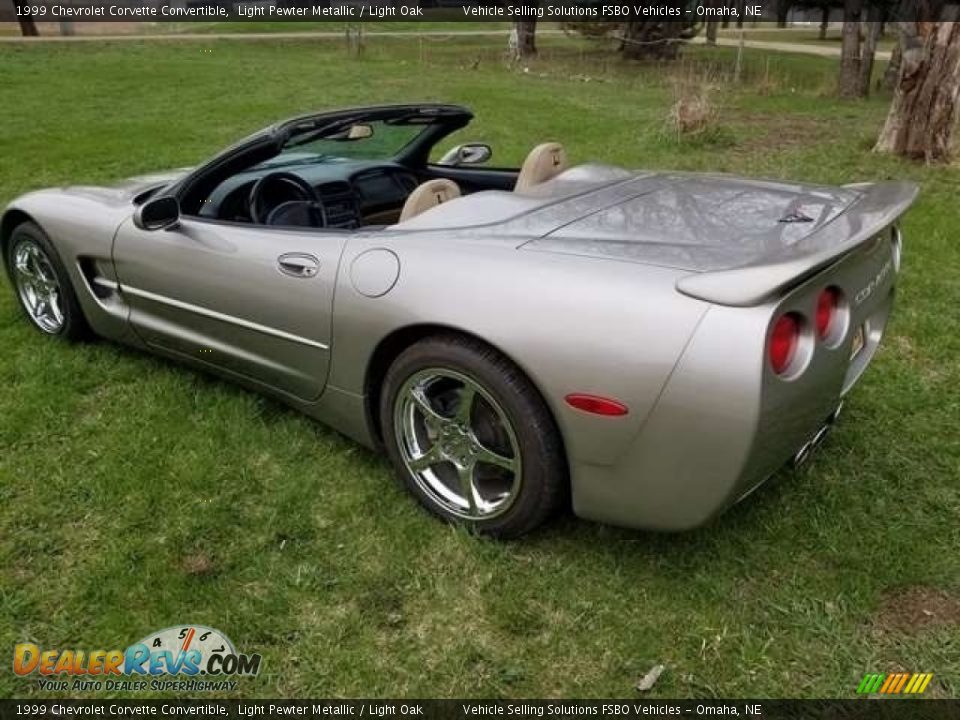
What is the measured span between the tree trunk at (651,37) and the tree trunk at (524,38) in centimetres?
257

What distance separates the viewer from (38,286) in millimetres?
3883

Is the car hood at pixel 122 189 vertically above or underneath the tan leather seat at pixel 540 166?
underneath

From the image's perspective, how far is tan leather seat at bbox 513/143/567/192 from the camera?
3.08 m

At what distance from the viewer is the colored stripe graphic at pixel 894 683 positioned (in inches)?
76.9

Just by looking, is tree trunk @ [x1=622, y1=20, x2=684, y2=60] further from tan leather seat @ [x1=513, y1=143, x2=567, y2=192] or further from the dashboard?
tan leather seat @ [x1=513, y1=143, x2=567, y2=192]

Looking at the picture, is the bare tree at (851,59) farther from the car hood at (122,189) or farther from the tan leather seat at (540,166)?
the car hood at (122,189)

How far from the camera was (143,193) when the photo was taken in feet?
11.3

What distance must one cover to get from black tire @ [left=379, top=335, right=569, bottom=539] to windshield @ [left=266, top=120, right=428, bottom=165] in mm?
1154

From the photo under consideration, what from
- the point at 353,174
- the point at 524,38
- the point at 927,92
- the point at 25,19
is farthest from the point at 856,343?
the point at 25,19

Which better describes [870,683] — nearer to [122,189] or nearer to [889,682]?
[889,682]

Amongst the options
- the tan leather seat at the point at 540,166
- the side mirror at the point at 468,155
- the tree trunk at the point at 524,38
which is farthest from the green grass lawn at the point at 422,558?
the tree trunk at the point at 524,38

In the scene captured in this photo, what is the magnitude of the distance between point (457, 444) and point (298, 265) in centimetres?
79

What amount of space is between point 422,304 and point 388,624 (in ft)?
2.97

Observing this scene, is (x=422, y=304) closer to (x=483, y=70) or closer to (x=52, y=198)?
(x=52, y=198)
